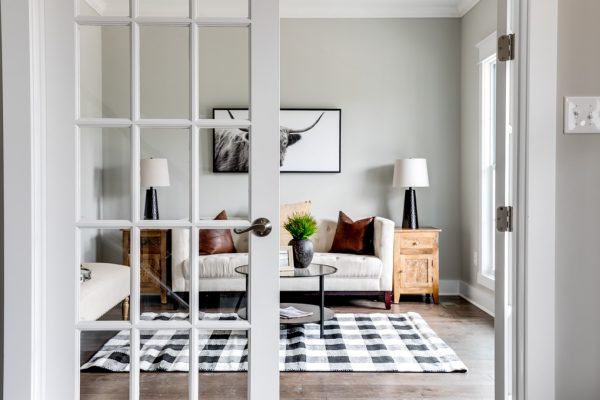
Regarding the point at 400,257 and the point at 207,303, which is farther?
the point at 400,257

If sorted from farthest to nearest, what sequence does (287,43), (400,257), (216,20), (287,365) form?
(287,43) < (400,257) < (287,365) < (216,20)

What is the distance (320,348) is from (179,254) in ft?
6.79

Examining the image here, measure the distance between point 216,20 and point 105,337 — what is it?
1070mm

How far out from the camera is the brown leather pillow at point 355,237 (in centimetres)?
501

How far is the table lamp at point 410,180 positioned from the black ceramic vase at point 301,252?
4.86ft

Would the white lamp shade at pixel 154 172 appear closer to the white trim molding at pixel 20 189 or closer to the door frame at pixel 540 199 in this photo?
the white trim molding at pixel 20 189

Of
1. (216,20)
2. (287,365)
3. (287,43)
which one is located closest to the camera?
(216,20)

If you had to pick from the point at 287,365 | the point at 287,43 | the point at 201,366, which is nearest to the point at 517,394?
the point at 201,366

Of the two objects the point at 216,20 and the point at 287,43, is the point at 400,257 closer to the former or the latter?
the point at 287,43

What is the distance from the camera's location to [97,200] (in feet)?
5.65

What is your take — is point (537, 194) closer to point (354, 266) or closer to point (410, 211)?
point (354, 266)

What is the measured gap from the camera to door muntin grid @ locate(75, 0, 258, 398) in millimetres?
1697

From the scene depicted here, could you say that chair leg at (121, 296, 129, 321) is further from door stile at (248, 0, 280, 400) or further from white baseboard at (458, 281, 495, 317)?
white baseboard at (458, 281, 495, 317)

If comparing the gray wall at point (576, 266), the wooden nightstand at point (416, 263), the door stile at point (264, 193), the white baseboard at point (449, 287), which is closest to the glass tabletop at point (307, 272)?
the wooden nightstand at point (416, 263)
